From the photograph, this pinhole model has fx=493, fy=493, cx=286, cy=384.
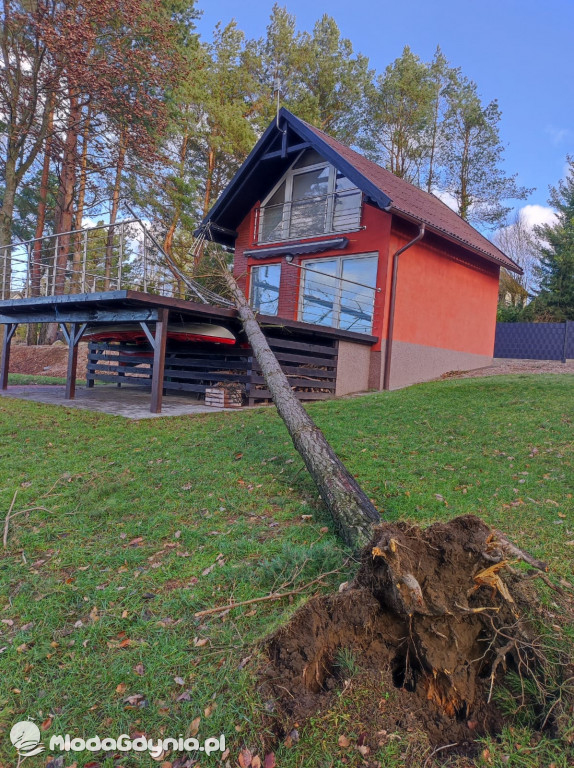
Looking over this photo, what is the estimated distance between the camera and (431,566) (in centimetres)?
254

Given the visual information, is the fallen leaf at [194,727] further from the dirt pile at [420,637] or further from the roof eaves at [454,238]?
the roof eaves at [454,238]

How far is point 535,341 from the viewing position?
1850cm

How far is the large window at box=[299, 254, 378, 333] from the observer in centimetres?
1268

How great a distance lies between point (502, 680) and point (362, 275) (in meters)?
11.4

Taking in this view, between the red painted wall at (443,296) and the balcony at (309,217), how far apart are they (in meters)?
1.56

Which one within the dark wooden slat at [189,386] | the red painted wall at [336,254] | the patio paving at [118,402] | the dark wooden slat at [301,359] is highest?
the red painted wall at [336,254]

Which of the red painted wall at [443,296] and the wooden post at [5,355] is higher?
the red painted wall at [443,296]

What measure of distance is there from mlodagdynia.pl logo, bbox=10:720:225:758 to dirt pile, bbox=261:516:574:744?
1.09 feet

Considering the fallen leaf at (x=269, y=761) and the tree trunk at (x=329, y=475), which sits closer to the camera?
the fallen leaf at (x=269, y=761)

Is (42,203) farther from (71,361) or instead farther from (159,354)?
(159,354)

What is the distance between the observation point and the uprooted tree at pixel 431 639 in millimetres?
2244

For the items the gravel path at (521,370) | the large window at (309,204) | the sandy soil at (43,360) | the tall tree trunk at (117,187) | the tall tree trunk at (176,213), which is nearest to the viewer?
the large window at (309,204)

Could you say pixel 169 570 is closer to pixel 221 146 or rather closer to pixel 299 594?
pixel 299 594

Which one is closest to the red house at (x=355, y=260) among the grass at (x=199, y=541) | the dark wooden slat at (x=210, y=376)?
the dark wooden slat at (x=210, y=376)
